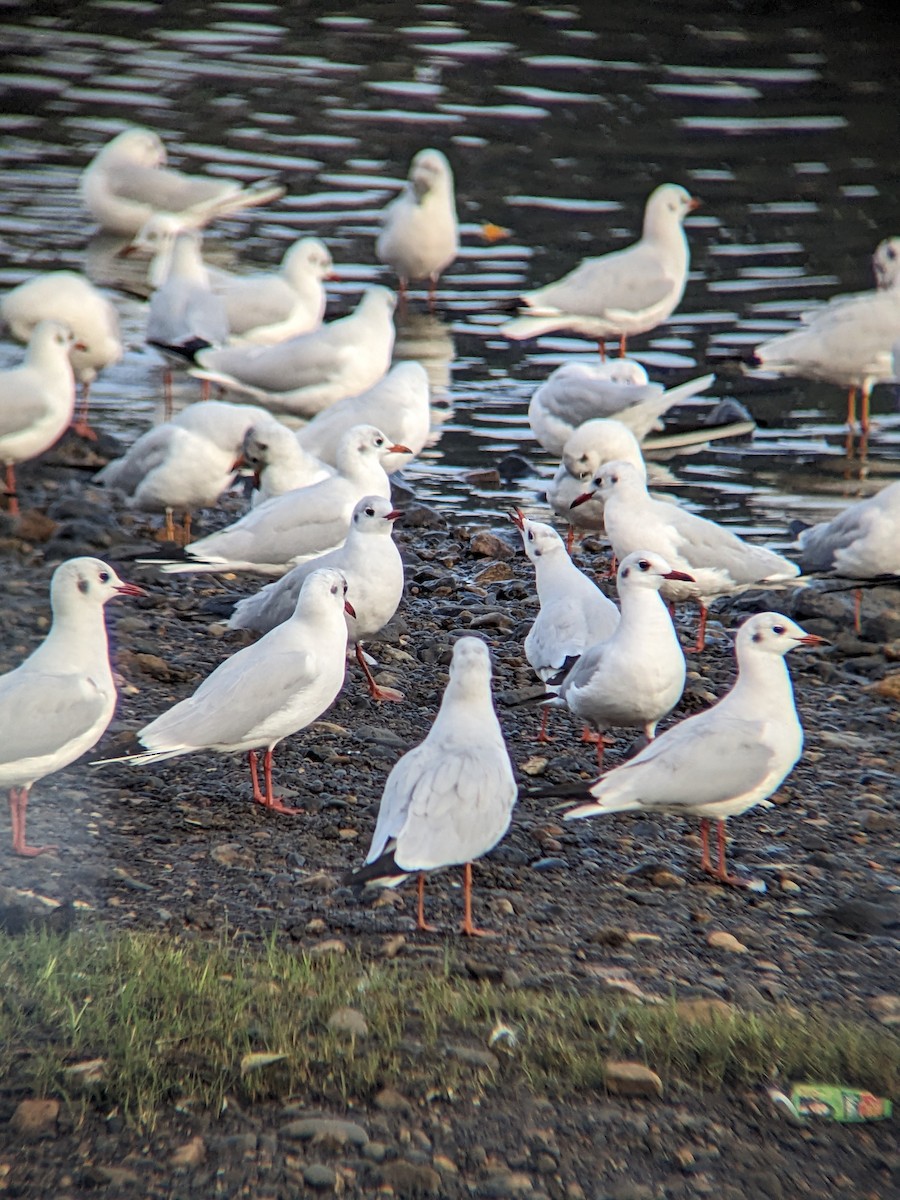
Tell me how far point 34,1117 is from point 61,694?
1953 millimetres

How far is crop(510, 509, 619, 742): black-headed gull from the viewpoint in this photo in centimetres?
642

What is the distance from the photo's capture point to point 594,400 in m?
9.76

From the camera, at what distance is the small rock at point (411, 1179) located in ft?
10.8

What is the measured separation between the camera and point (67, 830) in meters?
5.25

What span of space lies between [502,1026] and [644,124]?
19.0 meters

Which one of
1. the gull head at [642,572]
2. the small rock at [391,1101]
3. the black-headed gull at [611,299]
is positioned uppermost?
the small rock at [391,1101]

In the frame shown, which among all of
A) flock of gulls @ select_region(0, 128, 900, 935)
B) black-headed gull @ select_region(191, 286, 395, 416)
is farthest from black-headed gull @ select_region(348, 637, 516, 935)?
black-headed gull @ select_region(191, 286, 395, 416)

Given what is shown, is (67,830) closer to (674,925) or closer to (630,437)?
(674,925)

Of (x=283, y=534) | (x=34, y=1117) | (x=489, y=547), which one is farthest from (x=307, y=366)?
(x=34, y=1117)

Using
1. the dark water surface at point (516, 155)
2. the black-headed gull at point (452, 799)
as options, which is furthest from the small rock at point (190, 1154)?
the dark water surface at point (516, 155)

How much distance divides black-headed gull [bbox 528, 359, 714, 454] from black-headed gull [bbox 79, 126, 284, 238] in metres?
7.38

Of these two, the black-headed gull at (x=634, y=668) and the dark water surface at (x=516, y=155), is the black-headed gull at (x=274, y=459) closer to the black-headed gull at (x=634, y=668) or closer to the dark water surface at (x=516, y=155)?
the dark water surface at (x=516, y=155)

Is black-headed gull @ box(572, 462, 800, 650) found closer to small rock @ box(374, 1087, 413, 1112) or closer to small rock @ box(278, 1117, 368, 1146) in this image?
small rock @ box(374, 1087, 413, 1112)

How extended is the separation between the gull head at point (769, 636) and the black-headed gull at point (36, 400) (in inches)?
187
